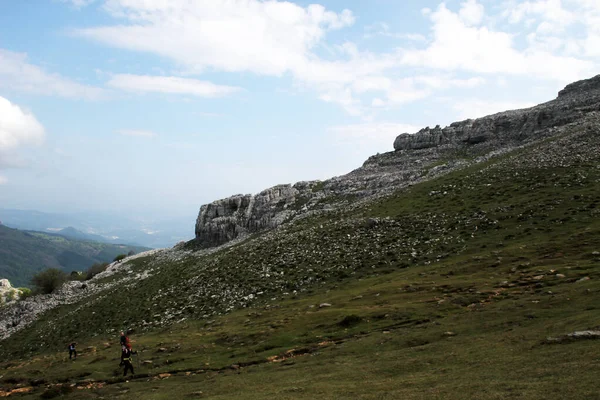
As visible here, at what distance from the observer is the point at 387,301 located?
1474 inches

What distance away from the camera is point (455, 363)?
20.9 m

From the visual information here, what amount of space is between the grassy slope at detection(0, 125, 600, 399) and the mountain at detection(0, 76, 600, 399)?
18 centimetres

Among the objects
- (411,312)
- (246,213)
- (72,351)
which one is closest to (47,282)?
(246,213)

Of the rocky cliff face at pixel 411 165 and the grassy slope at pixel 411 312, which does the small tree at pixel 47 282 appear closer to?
the rocky cliff face at pixel 411 165

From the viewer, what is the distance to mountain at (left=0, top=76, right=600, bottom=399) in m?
21.1

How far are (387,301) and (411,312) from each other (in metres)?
4.81

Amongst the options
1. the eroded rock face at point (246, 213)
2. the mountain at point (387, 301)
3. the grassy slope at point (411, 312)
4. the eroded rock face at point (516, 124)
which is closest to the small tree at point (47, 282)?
the mountain at point (387, 301)

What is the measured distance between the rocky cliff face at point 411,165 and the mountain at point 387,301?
3.38 ft

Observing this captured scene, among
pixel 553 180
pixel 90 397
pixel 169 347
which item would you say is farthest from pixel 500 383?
pixel 553 180

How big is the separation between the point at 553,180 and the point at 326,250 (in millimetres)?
35269

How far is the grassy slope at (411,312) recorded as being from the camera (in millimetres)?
19969

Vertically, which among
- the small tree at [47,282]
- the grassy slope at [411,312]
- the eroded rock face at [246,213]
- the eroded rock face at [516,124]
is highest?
the eroded rock face at [516,124]

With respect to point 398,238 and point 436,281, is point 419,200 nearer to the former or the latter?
point 398,238

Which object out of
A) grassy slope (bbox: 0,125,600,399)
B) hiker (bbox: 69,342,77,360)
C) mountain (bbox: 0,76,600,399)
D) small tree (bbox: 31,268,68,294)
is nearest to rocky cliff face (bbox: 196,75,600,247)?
mountain (bbox: 0,76,600,399)
